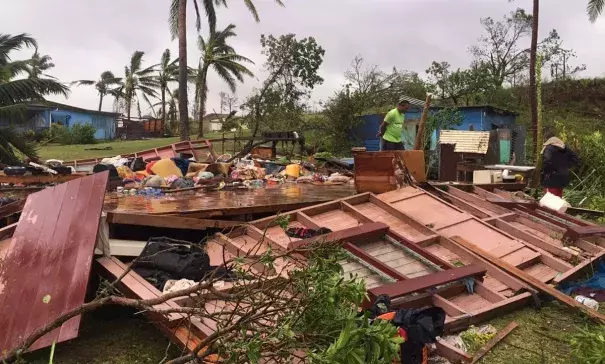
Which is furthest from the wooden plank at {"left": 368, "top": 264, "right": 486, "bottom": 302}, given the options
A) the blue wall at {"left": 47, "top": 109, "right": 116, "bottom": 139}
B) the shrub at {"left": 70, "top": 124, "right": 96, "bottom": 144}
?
the blue wall at {"left": 47, "top": 109, "right": 116, "bottom": 139}

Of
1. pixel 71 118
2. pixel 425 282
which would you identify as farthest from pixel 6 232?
pixel 71 118

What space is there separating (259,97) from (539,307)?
62.7 ft

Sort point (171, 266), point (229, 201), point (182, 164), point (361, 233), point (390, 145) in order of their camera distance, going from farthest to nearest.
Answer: point (182, 164) < point (390, 145) < point (229, 201) < point (361, 233) < point (171, 266)

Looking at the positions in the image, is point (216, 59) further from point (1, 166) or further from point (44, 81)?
point (1, 166)

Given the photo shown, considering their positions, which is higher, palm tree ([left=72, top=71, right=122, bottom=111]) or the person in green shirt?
palm tree ([left=72, top=71, right=122, bottom=111])

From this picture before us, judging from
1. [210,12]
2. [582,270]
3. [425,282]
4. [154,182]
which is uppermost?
[210,12]

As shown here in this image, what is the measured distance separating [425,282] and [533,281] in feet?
4.13

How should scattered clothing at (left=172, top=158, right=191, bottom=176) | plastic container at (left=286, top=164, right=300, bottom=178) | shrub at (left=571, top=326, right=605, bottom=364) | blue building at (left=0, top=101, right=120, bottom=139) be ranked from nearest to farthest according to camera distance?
shrub at (left=571, top=326, right=605, bottom=364), plastic container at (left=286, top=164, right=300, bottom=178), scattered clothing at (left=172, top=158, right=191, bottom=176), blue building at (left=0, top=101, right=120, bottom=139)

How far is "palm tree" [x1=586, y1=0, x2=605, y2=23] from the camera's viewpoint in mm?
15836

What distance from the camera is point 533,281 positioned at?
16.1 feet

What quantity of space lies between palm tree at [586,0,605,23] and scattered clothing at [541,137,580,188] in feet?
34.4

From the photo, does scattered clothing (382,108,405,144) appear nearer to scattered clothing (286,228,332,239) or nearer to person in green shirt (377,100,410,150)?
person in green shirt (377,100,410,150)

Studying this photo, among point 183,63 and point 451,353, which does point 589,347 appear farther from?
point 183,63

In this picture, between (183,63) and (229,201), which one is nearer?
(229,201)
